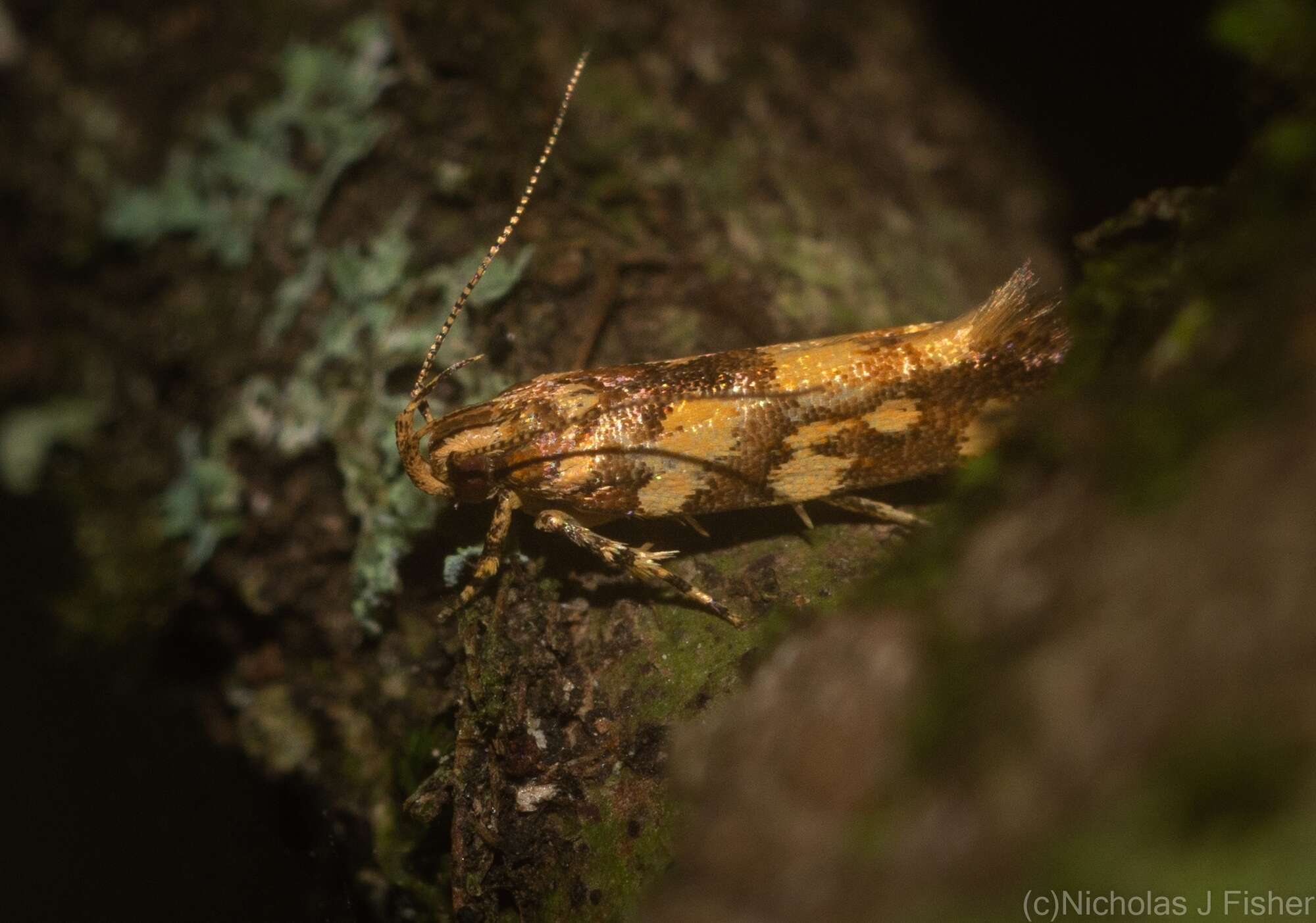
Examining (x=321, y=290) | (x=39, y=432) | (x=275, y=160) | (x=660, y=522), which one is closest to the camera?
(x=660, y=522)

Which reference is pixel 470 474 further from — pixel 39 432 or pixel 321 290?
pixel 39 432

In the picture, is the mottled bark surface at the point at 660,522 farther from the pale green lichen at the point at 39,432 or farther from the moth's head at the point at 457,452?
the moth's head at the point at 457,452

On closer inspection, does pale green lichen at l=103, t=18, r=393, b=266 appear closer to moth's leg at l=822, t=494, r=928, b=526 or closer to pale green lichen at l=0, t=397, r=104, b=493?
pale green lichen at l=0, t=397, r=104, b=493

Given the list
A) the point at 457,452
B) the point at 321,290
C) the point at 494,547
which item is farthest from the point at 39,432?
the point at 494,547

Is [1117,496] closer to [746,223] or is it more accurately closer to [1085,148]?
[746,223]

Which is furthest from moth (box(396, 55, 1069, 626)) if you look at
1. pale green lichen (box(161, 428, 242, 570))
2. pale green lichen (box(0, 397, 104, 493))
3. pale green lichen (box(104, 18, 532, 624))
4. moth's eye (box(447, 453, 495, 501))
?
pale green lichen (box(0, 397, 104, 493))

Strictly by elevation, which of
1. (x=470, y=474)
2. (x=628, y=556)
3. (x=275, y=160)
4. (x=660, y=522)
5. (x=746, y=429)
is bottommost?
(x=628, y=556)

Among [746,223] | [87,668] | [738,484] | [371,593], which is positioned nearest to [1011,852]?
[738,484]

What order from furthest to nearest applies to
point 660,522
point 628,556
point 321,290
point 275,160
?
point 275,160 → point 321,290 → point 660,522 → point 628,556
